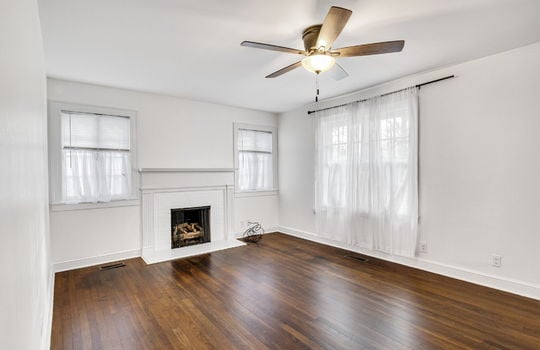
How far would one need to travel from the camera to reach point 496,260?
3115mm

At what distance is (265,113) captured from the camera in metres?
5.97

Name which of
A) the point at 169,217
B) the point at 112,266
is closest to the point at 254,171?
the point at 169,217

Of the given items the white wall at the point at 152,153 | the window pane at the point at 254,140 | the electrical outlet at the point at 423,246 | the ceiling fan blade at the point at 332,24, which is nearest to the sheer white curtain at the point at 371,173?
the electrical outlet at the point at 423,246

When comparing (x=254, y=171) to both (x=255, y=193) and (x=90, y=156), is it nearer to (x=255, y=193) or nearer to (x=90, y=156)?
(x=255, y=193)

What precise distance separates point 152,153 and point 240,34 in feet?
8.94

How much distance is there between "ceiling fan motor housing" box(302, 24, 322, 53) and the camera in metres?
2.43

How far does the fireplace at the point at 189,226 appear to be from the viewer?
4840mm

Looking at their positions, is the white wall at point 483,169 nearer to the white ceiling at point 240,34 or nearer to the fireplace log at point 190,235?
the white ceiling at point 240,34

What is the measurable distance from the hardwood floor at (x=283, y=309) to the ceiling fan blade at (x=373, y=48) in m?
2.35

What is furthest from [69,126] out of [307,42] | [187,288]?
[307,42]

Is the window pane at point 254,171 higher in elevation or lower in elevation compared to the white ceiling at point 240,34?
lower

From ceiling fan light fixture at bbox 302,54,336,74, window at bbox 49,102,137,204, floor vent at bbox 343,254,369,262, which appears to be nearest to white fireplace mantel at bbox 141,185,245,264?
window at bbox 49,102,137,204

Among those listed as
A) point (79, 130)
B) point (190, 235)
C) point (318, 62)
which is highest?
point (318, 62)

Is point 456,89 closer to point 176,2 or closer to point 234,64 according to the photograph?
point 234,64
